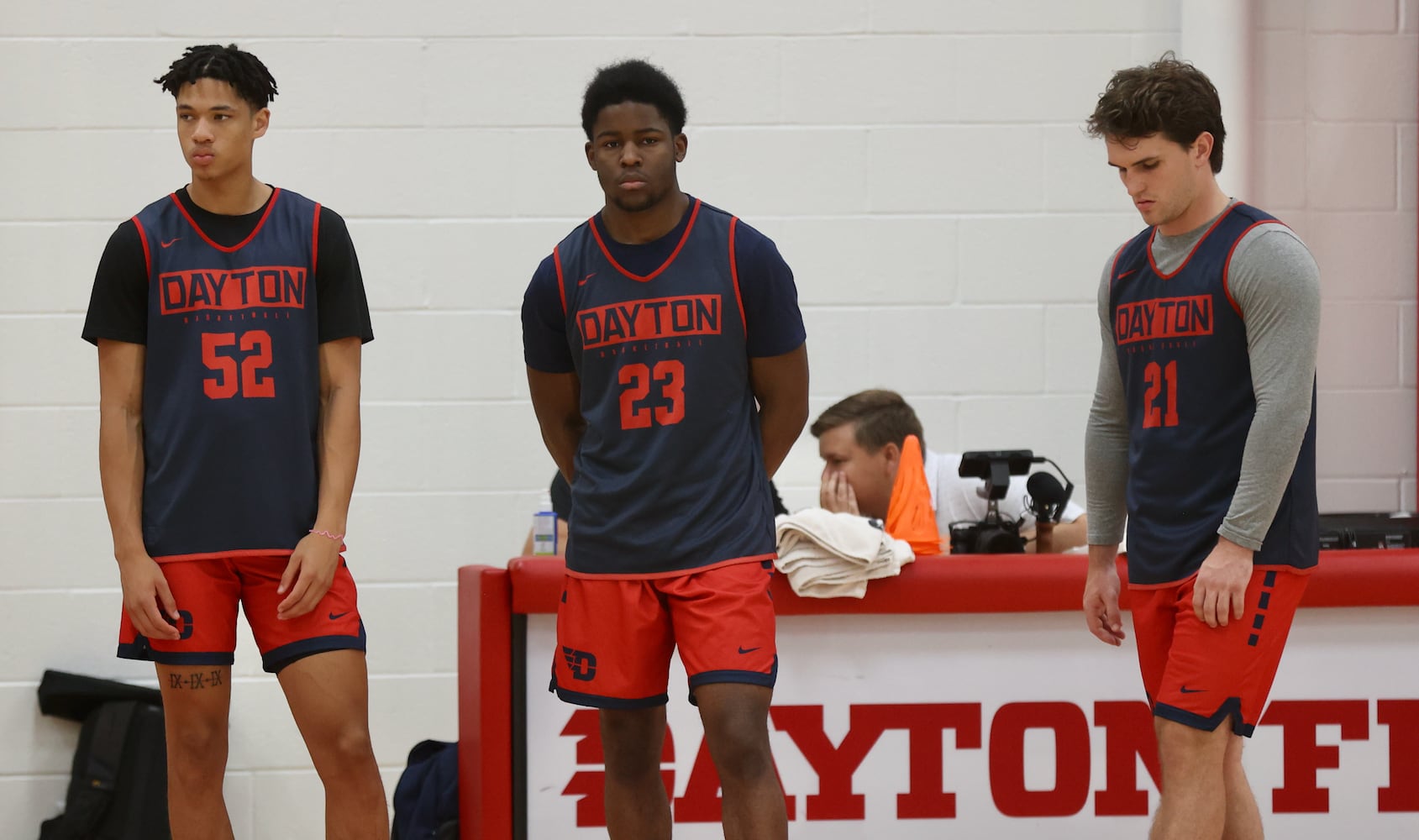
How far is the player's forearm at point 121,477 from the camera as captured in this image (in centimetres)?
218

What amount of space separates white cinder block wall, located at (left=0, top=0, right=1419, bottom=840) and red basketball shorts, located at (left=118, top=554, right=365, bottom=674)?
199cm

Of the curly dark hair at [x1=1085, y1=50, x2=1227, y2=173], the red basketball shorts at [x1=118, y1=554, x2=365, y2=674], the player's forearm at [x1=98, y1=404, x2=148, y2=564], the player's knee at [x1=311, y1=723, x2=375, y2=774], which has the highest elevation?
the curly dark hair at [x1=1085, y1=50, x2=1227, y2=173]

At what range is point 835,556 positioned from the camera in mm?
2867

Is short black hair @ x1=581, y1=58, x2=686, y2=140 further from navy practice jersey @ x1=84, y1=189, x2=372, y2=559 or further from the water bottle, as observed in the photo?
the water bottle

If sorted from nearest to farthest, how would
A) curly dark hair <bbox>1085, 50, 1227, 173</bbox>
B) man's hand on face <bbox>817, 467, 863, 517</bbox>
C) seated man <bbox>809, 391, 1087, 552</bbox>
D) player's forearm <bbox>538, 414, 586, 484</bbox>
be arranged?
1. curly dark hair <bbox>1085, 50, 1227, 173</bbox>
2. player's forearm <bbox>538, 414, 586, 484</bbox>
3. man's hand on face <bbox>817, 467, 863, 517</bbox>
4. seated man <bbox>809, 391, 1087, 552</bbox>

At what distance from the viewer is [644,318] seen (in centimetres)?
227

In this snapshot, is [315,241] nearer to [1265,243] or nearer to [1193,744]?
[1265,243]

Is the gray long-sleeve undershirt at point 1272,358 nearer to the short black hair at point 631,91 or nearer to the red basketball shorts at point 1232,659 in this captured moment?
the red basketball shorts at point 1232,659

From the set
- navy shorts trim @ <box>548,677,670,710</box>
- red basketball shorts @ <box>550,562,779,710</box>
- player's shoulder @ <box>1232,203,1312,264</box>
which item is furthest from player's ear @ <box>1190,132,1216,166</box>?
navy shorts trim @ <box>548,677,670,710</box>

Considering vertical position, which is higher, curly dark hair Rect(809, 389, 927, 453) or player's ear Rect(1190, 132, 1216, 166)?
player's ear Rect(1190, 132, 1216, 166)

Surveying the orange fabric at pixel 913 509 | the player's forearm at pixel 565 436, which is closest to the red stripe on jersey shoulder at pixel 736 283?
the player's forearm at pixel 565 436

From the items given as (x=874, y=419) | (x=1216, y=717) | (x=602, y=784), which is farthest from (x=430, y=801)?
(x=1216, y=717)

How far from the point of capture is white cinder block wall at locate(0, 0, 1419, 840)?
4117 millimetres

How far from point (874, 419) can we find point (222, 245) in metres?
1.99
